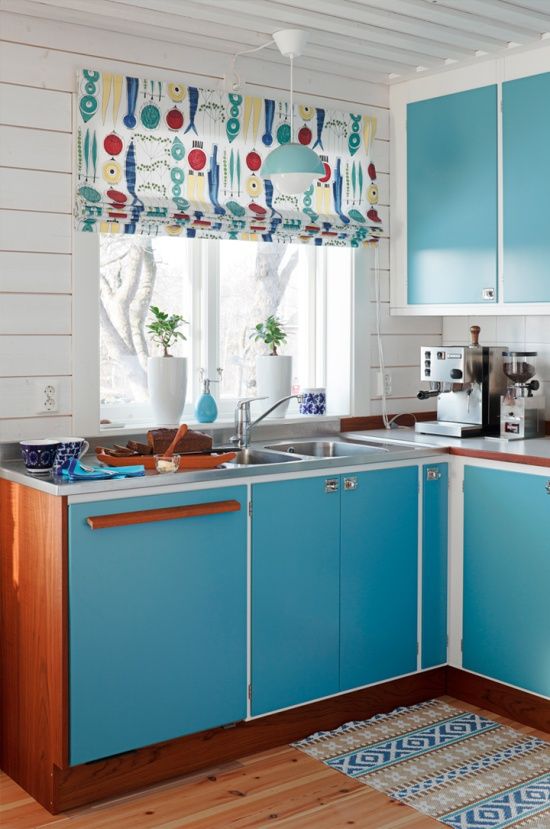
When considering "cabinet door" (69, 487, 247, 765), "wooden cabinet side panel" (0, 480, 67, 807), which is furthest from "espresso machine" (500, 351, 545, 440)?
"wooden cabinet side panel" (0, 480, 67, 807)

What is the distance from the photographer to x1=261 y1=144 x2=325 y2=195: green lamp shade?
3312 mm

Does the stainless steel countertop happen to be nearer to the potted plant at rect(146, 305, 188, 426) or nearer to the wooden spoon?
the wooden spoon

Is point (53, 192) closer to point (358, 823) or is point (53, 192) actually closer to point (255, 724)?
point (255, 724)

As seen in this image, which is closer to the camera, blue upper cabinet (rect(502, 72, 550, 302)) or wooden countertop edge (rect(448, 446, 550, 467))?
wooden countertop edge (rect(448, 446, 550, 467))

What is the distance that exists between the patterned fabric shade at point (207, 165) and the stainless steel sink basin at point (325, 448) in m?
0.80

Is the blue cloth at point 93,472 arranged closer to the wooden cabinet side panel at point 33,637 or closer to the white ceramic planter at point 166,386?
the wooden cabinet side panel at point 33,637

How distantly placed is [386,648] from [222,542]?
858mm

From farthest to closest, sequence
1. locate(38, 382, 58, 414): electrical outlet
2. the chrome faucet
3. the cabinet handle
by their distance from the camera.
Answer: the chrome faucet, locate(38, 382, 58, 414): electrical outlet, the cabinet handle

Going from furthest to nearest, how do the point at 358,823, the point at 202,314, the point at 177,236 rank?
the point at 202,314 → the point at 177,236 → the point at 358,823

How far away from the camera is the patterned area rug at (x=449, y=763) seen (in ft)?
9.52

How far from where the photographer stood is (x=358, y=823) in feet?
9.24

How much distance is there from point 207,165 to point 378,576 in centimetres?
160

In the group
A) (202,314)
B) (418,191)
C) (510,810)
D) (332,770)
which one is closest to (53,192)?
(202,314)

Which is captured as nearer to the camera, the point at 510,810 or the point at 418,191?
the point at 510,810
